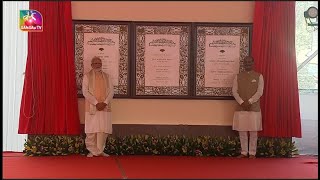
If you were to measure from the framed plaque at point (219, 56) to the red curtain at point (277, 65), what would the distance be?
0.21 m

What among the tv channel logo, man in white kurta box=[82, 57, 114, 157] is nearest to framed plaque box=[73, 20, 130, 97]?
man in white kurta box=[82, 57, 114, 157]

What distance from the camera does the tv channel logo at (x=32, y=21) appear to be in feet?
22.6

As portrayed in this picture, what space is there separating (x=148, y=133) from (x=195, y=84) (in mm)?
1020

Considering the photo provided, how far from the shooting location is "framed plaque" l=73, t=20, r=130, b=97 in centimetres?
707

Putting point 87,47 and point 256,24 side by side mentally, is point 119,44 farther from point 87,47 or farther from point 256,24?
point 256,24

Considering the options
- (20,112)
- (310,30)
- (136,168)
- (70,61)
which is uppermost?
(310,30)

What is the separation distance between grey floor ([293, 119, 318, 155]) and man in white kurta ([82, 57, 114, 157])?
9.70 ft

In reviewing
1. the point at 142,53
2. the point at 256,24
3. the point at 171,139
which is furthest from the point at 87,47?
the point at 256,24

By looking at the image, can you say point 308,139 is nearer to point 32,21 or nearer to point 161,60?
point 161,60

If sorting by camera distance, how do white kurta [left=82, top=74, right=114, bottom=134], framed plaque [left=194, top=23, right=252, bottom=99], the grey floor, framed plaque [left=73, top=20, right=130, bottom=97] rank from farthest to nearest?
1. the grey floor
2. framed plaque [left=194, top=23, right=252, bottom=99]
3. framed plaque [left=73, top=20, right=130, bottom=97]
4. white kurta [left=82, top=74, right=114, bottom=134]

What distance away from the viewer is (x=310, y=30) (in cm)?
742

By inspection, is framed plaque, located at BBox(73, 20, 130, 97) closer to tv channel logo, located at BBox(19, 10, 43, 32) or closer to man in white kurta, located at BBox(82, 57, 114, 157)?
man in white kurta, located at BBox(82, 57, 114, 157)

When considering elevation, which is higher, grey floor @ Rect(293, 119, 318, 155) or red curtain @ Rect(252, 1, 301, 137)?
red curtain @ Rect(252, 1, 301, 137)

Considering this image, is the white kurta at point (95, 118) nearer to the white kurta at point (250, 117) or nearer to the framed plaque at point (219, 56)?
the framed plaque at point (219, 56)
